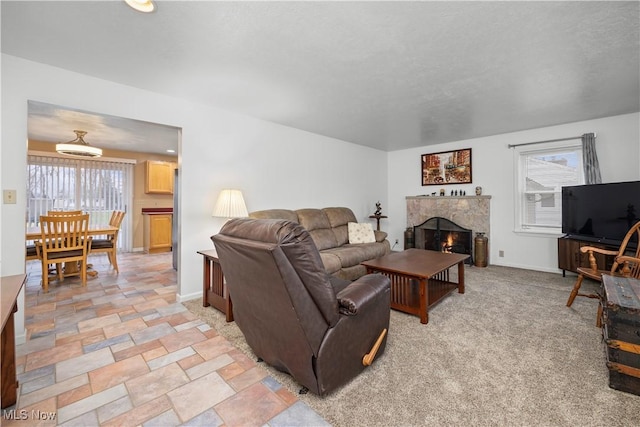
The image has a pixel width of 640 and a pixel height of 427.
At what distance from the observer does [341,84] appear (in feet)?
9.24

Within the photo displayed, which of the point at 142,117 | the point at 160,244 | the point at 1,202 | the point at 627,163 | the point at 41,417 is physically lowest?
the point at 41,417

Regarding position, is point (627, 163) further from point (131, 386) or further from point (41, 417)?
point (41, 417)

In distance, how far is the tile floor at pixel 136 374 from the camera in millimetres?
1470

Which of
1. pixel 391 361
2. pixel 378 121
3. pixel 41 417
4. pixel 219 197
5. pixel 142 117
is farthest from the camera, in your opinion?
pixel 378 121

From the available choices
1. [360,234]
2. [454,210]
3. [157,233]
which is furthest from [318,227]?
[157,233]

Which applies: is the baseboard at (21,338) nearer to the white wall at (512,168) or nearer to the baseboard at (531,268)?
the white wall at (512,168)

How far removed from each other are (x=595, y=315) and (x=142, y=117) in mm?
5075

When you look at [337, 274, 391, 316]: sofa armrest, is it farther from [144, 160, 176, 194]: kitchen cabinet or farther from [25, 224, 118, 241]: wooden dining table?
[144, 160, 176, 194]: kitchen cabinet

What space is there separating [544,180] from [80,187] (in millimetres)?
8933

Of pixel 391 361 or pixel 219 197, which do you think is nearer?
pixel 391 361

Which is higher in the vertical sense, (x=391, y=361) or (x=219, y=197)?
(x=219, y=197)

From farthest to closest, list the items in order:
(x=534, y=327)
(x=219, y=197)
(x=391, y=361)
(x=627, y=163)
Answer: (x=627, y=163) → (x=219, y=197) → (x=534, y=327) → (x=391, y=361)

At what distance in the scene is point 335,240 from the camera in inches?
173

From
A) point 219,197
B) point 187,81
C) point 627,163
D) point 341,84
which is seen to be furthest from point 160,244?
point 627,163
